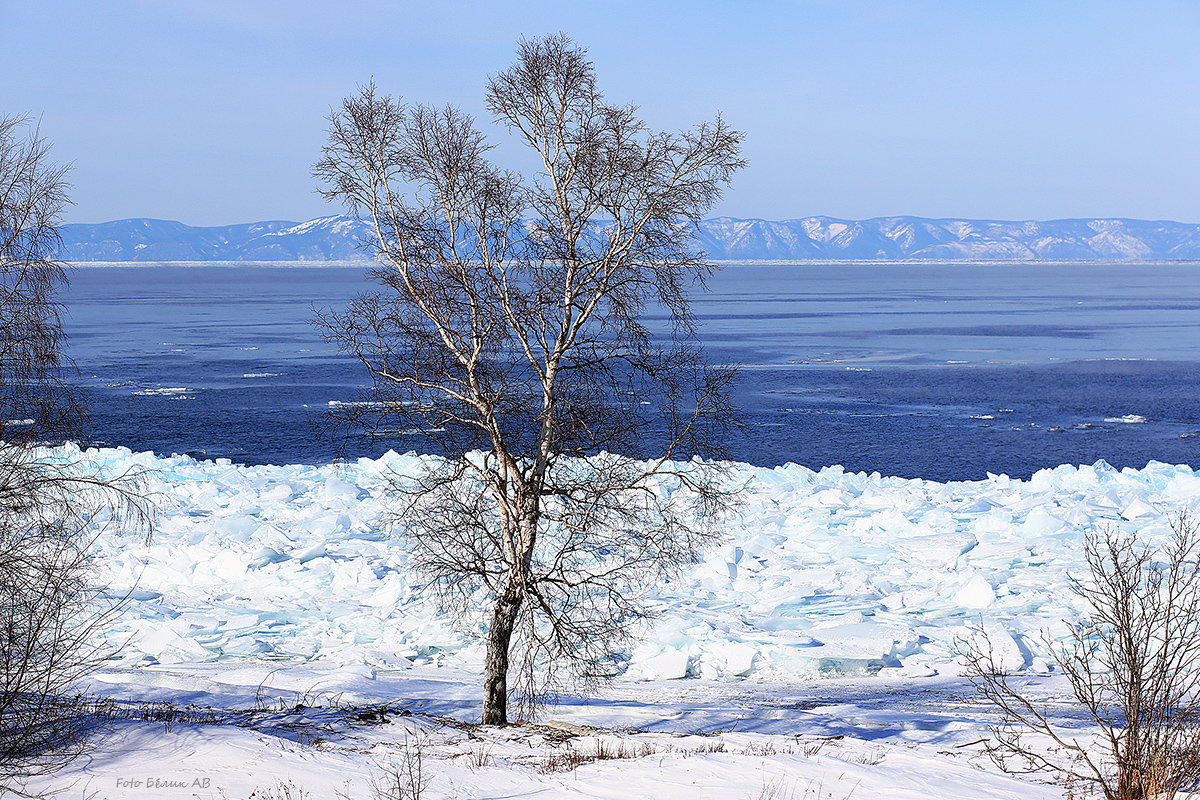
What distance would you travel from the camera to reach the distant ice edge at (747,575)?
1548cm

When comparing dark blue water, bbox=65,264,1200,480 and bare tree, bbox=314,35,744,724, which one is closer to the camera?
bare tree, bbox=314,35,744,724

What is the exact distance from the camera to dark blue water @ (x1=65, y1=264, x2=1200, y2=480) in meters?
32.0

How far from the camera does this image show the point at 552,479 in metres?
12.4

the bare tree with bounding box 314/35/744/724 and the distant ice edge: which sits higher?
the bare tree with bounding box 314/35/744/724

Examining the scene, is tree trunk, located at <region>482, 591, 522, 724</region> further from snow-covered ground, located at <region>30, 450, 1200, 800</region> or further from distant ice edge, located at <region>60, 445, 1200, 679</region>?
distant ice edge, located at <region>60, 445, 1200, 679</region>

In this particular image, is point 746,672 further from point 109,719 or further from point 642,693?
point 109,719

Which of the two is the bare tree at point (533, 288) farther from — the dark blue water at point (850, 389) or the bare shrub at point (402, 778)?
the dark blue water at point (850, 389)

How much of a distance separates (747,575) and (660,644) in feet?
12.5

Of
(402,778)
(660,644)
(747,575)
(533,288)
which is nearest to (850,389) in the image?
(747,575)

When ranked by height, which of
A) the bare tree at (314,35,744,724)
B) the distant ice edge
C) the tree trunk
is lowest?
the distant ice edge

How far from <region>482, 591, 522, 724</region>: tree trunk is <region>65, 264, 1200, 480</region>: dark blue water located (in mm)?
19514

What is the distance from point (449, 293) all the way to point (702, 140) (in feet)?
11.0

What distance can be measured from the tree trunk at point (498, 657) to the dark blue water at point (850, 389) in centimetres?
1951

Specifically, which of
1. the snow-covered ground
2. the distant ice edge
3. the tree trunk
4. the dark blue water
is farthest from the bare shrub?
the dark blue water
